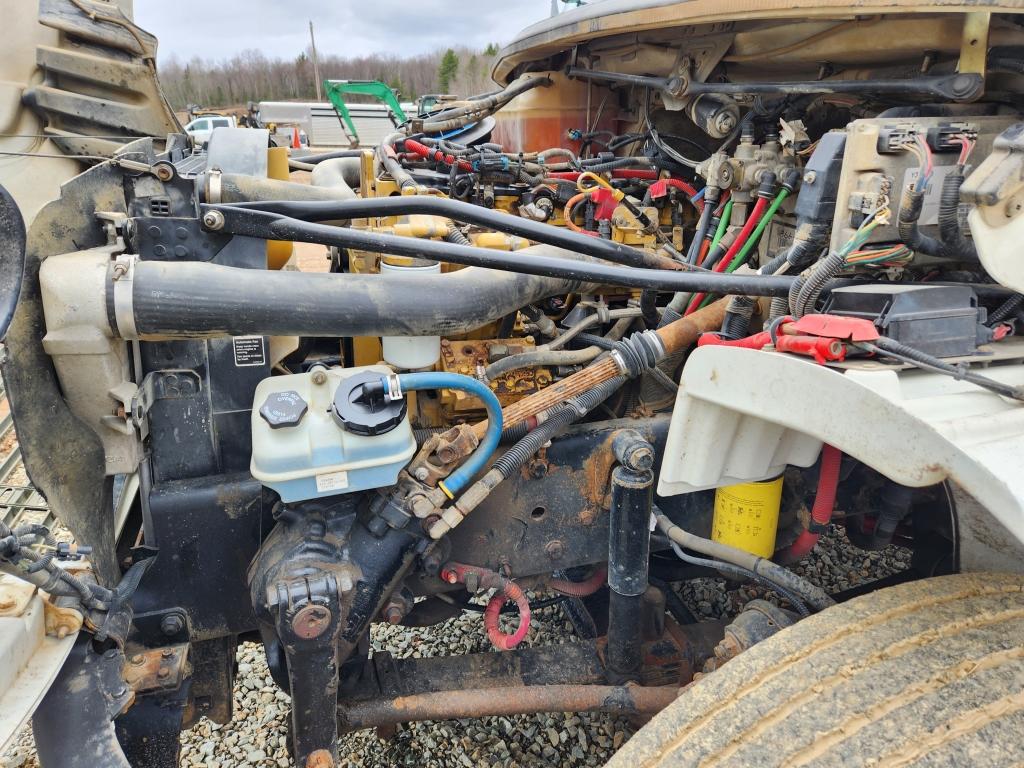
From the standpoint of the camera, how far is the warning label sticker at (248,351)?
1489 millimetres

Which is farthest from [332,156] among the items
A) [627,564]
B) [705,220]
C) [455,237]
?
[627,564]

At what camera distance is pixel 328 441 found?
135cm

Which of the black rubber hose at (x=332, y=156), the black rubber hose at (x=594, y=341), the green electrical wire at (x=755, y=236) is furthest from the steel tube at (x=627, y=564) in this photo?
the black rubber hose at (x=332, y=156)

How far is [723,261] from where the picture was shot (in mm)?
1928

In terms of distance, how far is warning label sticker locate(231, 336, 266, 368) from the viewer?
4.89ft

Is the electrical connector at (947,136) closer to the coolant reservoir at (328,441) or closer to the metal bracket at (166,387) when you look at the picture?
the coolant reservoir at (328,441)

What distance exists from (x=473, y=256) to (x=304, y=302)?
33cm

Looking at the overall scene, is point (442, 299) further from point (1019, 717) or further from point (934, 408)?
point (1019, 717)

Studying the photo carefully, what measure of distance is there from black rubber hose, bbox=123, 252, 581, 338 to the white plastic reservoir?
5 cm

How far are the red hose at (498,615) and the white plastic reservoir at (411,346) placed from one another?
526mm

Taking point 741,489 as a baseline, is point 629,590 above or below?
below

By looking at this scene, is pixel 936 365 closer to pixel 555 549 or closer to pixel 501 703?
pixel 555 549

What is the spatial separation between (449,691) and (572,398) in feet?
2.36

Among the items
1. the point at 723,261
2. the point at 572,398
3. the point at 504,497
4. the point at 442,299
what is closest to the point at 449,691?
the point at 504,497
